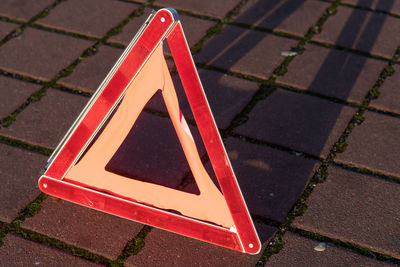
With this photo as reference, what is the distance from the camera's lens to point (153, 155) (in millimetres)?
3367

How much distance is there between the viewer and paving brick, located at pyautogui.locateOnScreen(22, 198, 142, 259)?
2.88 meters

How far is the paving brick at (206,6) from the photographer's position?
15.0ft

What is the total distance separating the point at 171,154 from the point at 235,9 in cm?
170

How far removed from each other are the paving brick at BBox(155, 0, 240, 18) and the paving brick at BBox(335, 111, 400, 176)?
151 cm

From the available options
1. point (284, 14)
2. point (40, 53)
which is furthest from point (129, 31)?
point (284, 14)

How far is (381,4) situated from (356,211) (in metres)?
2.22

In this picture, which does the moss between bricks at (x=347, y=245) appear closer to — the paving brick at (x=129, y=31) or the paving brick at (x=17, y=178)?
the paving brick at (x=17, y=178)

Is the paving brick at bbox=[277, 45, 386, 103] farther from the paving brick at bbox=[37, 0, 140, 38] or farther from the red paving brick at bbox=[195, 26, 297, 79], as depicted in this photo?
the paving brick at bbox=[37, 0, 140, 38]

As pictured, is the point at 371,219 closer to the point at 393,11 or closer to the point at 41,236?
the point at 41,236

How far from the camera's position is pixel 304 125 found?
356 cm

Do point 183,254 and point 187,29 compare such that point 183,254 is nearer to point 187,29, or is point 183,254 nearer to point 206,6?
point 187,29

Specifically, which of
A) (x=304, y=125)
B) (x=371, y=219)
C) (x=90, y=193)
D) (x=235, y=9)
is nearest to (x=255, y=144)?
(x=304, y=125)

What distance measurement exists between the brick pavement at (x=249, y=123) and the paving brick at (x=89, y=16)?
1 centimetres

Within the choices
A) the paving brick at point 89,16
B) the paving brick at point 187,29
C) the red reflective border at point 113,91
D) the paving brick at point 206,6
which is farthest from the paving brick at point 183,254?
the paving brick at point 206,6
